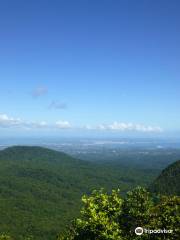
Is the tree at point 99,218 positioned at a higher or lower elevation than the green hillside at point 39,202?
higher

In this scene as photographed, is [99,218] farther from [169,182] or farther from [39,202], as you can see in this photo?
[39,202]

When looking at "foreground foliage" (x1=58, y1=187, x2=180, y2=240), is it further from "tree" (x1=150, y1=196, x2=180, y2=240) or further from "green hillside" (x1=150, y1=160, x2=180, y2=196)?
"green hillside" (x1=150, y1=160, x2=180, y2=196)

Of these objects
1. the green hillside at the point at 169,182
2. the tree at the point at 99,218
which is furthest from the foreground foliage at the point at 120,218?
the green hillside at the point at 169,182

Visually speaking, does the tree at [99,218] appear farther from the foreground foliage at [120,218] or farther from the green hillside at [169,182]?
the green hillside at [169,182]

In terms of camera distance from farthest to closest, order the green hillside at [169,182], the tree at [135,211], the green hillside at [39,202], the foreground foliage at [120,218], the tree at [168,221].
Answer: the green hillside at [169,182]
the green hillside at [39,202]
the tree at [135,211]
the foreground foliage at [120,218]
the tree at [168,221]

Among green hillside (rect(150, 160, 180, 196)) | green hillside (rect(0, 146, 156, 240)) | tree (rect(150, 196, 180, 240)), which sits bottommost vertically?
green hillside (rect(0, 146, 156, 240))

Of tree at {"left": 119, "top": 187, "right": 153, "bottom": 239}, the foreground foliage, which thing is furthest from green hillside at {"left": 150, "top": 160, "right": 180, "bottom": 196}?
the foreground foliage

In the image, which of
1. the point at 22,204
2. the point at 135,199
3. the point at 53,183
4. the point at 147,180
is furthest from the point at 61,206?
the point at 135,199

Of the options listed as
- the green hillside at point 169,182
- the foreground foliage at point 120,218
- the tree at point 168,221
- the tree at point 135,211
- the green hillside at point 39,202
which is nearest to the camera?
the tree at point 168,221

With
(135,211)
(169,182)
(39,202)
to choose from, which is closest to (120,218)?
(135,211)
